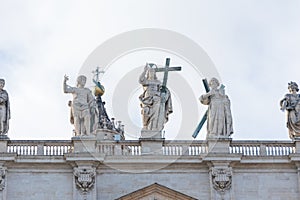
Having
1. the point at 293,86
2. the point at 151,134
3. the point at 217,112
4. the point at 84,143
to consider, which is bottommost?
the point at 84,143

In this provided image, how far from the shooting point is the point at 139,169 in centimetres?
3416

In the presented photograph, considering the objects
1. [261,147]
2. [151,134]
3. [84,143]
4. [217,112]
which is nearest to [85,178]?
[84,143]

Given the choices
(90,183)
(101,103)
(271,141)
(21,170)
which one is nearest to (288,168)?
(271,141)

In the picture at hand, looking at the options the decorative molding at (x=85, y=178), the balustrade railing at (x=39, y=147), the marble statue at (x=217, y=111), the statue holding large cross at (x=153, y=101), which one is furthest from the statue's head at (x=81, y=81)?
the marble statue at (x=217, y=111)

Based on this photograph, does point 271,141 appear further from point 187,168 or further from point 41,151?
point 41,151

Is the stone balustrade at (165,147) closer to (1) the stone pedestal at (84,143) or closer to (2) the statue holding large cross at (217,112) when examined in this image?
(1) the stone pedestal at (84,143)

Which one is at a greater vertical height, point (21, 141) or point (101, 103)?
point (101, 103)

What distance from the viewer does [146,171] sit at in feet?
112

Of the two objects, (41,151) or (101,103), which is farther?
(101,103)

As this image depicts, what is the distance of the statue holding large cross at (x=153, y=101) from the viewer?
34844mm

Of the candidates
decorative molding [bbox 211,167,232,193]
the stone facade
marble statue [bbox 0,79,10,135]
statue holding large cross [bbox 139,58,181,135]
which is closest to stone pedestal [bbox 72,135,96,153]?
the stone facade

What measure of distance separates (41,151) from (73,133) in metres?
1.59

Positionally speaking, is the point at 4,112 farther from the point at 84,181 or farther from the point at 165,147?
the point at 165,147

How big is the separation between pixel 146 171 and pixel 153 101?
243cm
